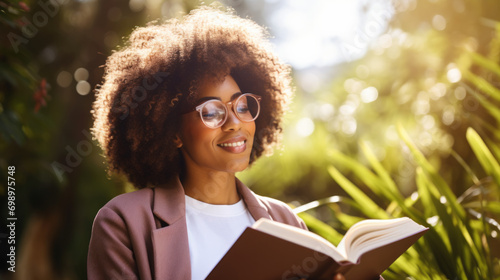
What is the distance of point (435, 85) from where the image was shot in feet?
12.9

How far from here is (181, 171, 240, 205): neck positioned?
1870 millimetres

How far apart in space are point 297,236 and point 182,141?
758mm

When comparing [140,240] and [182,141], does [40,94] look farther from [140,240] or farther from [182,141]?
[140,240]

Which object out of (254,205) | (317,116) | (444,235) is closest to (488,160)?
(444,235)

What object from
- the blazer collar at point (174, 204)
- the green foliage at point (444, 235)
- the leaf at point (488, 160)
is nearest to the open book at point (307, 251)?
the blazer collar at point (174, 204)

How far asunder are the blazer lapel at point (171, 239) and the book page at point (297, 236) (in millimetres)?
440

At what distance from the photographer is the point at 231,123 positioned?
5.88ft

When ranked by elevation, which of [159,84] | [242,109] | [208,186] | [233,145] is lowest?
[208,186]

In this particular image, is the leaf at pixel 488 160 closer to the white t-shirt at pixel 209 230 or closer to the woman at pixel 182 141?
the woman at pixel 182 141

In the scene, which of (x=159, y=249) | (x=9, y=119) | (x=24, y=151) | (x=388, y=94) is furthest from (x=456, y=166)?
(x=24, y=151)

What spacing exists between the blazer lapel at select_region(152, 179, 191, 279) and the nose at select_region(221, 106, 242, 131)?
294 millimetres

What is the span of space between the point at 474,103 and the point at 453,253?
150 centimetres

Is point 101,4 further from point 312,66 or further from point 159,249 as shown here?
point 159,249

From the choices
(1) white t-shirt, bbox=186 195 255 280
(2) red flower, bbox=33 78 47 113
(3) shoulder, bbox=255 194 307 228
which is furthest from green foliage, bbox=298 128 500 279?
(2) red flower, bbox=33 78 47 113
